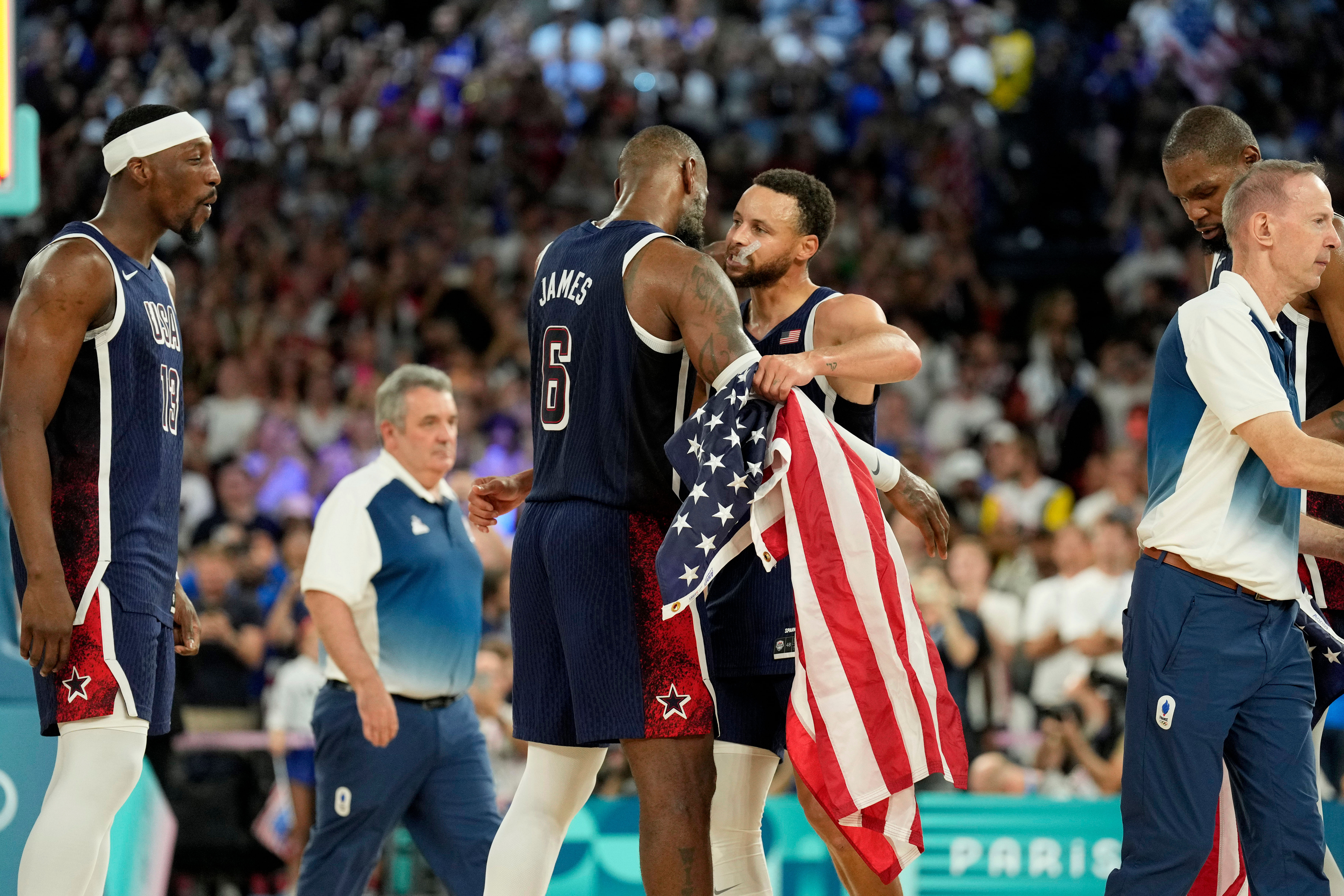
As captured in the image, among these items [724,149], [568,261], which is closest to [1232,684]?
[568,261]

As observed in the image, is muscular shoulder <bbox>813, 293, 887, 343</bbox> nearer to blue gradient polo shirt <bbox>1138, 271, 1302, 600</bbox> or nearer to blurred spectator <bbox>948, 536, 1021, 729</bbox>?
blue gradient polo shirt <bbox>1138, 271, 1302, 600</bbox>

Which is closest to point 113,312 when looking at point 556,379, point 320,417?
point 556,379

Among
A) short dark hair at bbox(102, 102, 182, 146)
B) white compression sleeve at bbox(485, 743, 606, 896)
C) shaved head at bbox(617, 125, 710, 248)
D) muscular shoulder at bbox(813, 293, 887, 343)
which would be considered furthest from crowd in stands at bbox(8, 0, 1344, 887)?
shaved head at bbox(617, 125, 710, 248)

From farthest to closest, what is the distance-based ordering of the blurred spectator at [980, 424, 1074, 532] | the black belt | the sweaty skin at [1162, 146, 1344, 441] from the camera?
the blurred spectator at [980, 424, 1074, 532] → the black belt → the sweaty skin at [1162, 146, 1344, 441]

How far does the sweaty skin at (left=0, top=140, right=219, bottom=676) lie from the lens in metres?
4.25

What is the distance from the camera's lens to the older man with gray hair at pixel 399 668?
5.91 meters

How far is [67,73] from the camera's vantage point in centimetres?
1459

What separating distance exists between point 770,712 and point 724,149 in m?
11.9

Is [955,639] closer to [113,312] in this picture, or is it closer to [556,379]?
[556,379]

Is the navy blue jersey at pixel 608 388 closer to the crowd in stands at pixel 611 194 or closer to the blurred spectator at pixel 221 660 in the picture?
the crowd in stands at pixel 611 194

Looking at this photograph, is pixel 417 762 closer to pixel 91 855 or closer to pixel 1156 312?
pixel 91 855

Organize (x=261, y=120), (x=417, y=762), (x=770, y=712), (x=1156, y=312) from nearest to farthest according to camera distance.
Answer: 1. (x=770, y=712)
2. (x=417, y=762)
3. (x=1156, y=312)
4. (x=261, y=120)

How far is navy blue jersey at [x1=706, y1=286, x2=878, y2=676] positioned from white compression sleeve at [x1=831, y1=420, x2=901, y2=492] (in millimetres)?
257

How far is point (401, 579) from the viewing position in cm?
623
